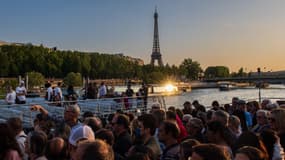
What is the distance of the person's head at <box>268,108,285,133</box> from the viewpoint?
552cm

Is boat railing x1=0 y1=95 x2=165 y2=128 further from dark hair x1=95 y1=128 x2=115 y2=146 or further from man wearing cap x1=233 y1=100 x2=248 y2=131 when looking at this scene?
dark hair x1=95 y1=128 x2=115 y2=146

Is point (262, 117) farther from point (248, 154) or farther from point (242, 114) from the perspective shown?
point (248, 154)

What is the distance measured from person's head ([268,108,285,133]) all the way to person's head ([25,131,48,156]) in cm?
329

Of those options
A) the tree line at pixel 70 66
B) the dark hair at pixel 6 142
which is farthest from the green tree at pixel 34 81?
the dark hair at pixel 6 142

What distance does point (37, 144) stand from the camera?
14.5 feet

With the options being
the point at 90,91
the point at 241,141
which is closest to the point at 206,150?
the point at 241,141

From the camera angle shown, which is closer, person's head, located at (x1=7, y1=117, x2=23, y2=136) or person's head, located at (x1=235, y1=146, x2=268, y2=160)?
person's head, located at (x1=235, y1=146, x2=268, y2=160)

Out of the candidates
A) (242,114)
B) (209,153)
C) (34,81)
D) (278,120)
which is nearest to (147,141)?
(278,120)

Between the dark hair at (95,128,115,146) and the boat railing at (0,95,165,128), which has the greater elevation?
the dark hair at (95,128,115,146)

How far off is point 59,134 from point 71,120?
0.55 m

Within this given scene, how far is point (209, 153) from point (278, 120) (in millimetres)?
3012

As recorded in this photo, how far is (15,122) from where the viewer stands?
209 inches

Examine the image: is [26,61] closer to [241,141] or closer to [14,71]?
[14,71]

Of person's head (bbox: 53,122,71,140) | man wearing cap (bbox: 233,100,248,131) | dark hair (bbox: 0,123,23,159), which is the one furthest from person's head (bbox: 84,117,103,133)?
man wearing cap (bbox: 233,100,248,131)
